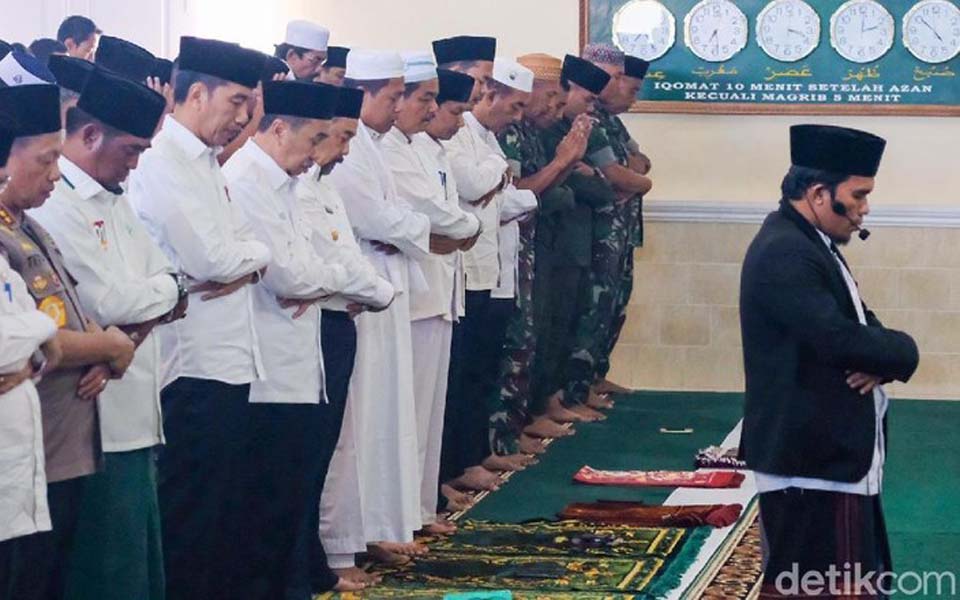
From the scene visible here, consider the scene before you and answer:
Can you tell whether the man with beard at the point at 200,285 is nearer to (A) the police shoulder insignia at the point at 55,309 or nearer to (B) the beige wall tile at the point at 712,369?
(A) the police shoulder insignia at the point at 55,309

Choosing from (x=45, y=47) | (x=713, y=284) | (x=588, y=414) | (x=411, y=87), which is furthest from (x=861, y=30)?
(x=45, y=47)

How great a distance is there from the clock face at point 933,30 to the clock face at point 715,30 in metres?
0.91

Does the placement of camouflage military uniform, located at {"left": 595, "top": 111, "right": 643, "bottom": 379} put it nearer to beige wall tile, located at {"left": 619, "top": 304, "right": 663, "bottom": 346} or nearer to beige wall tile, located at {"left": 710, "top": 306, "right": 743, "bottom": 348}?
beige wall tile, located at {"left": 619, "top": 304, "right": 663, "bottom": 346}

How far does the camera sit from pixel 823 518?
4016 mm

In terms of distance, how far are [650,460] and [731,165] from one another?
3.04 meters

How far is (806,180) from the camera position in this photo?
4.11 meters

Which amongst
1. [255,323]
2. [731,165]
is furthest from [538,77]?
[255,323]

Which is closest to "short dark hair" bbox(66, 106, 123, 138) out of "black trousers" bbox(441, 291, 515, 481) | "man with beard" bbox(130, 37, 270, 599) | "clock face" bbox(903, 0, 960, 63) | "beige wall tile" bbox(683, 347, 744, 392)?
"man with beard" bbox(130, 37, 270, 599)

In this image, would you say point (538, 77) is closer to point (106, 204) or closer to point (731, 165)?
point (731, 165)

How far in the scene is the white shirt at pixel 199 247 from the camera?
437 centimetres

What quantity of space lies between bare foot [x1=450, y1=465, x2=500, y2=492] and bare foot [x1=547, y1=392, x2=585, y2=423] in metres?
1.62

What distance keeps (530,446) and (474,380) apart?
1.01 metres

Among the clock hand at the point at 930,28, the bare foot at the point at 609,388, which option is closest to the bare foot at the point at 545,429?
the bare foot at the point at 609,388

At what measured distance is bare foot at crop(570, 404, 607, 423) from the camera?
8.90 m
